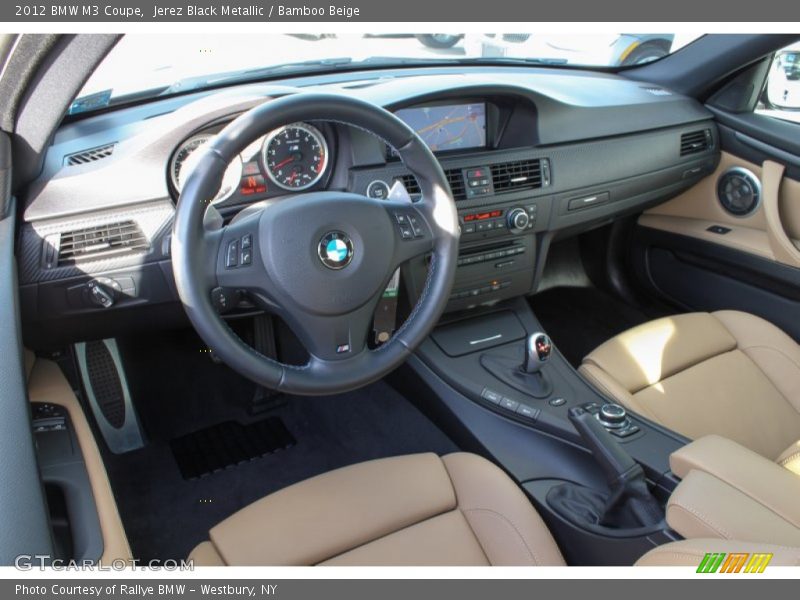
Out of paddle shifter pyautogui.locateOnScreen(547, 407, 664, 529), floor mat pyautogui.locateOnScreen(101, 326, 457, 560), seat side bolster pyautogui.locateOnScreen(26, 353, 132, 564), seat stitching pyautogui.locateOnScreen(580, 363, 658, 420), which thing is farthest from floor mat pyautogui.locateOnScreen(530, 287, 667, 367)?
seat side bolster pyautogui.locateOnScreen(26, 353, 132, 564)

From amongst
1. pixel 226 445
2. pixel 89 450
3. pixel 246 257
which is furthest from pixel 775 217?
pixel 89 450

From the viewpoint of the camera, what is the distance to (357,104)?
4.48ft

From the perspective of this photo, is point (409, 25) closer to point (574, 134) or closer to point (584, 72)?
point (574, 134)

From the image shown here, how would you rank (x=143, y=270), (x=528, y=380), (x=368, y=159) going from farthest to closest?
(x=528, y=380)
(x=368, y=159)
(x=143, y=270)

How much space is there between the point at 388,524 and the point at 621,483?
57 cm

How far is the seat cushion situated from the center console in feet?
0.73

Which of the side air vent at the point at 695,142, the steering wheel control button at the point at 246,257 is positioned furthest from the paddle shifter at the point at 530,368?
the side air vent at the point at 695,142

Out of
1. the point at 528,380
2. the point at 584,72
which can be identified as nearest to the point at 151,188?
the point at 528,380

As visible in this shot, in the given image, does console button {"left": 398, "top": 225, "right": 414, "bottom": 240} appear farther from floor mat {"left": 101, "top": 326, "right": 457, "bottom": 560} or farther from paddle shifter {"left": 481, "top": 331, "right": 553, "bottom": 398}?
floor mat {"left": 101, "top": 326, "right": 457, "bottom": 560}

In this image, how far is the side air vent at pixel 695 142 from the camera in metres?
2.54

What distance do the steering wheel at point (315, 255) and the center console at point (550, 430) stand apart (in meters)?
0.56

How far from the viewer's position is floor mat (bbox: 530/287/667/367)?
9.33 ft

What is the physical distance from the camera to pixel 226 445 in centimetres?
223

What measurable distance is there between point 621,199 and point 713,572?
5.64ft
